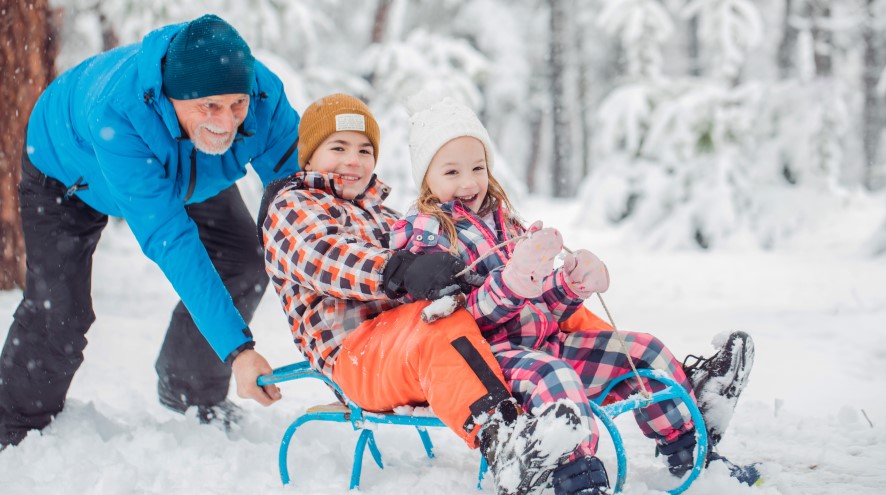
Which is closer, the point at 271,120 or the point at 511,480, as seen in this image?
the point at 511,480

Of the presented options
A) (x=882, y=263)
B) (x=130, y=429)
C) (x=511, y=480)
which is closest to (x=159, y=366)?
(x=130, y=429)

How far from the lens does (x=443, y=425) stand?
2473 millimetres

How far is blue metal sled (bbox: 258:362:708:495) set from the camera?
2312 millimetres

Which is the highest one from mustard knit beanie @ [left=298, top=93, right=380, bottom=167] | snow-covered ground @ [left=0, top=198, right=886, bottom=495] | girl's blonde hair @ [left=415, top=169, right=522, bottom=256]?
mustard knit beanie @ [left=298, top=93, right=380, bottom=167]

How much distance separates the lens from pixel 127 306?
646cm

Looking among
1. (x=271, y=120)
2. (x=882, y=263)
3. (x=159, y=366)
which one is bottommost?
(x=882, y=263)

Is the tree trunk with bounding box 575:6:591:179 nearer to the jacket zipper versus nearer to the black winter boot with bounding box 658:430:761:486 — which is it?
the jacket zipper

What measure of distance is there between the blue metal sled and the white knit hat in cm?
88

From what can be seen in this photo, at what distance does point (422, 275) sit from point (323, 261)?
0.42 metres

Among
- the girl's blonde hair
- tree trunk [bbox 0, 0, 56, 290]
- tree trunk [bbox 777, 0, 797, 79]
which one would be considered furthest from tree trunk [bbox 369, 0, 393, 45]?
the girl's blonde hair

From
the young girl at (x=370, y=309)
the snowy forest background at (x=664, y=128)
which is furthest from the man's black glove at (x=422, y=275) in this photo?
the snowy forest background at (x=664, y=128)

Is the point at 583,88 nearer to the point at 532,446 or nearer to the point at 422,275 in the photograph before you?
the point at 422,275

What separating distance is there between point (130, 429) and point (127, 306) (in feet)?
10.5

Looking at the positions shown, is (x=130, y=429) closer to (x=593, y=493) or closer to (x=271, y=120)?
(x=271, y=120)
